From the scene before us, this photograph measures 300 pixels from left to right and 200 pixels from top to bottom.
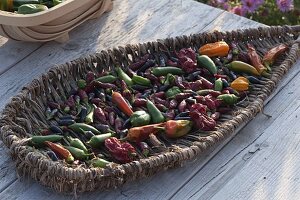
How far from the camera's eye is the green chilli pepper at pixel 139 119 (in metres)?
1.67

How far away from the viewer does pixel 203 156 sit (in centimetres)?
167

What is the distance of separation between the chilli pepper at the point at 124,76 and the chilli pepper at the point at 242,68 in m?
0.28

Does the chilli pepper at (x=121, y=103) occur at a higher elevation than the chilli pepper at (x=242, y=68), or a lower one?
higher

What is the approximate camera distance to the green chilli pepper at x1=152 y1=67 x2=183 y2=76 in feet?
6.06

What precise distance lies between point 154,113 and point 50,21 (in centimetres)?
49

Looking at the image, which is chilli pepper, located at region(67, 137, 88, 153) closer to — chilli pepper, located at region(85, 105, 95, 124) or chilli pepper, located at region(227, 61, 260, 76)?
chilli pepper, located at region(85, 105, 95, 124)

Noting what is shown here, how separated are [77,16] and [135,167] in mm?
713

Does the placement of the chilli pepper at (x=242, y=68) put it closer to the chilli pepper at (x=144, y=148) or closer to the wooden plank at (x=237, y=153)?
the wooden plank at (x=237, y=153)

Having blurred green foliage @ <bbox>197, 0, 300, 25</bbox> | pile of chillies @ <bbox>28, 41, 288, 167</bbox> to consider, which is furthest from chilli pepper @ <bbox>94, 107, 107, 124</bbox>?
blurred green foliage @ <bbox>197, 0, 300, 25</bbox>

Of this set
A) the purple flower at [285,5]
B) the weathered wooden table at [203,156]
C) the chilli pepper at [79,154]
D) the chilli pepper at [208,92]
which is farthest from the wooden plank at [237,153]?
the purple flower at [285,5]

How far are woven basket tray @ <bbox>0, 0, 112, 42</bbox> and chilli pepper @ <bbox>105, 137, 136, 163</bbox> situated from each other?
1.69ft

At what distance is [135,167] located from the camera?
1504 mm

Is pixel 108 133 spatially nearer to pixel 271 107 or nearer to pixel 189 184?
pixel 189 184

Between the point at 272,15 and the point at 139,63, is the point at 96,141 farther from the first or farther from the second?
the point at 272,15
